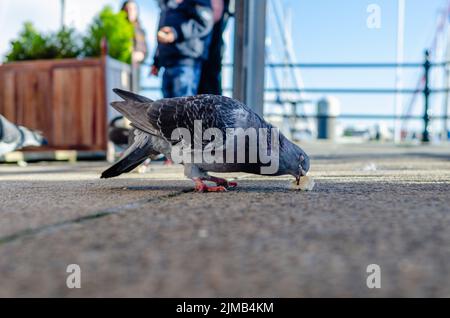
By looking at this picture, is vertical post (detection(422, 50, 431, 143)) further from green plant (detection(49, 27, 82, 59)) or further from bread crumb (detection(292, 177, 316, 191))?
bread crumb (detection(292, 177, 316, 191))

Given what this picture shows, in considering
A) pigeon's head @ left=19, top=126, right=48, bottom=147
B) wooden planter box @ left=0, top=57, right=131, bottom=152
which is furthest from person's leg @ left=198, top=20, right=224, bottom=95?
pigeon's head @ left=19, top=126, right=48, bottom=147

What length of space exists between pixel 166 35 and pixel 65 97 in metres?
1.98

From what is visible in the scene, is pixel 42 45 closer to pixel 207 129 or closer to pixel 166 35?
pixel 166 35

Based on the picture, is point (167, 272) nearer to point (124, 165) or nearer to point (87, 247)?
point (87, 247)

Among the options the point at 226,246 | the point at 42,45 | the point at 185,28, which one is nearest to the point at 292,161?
the point at 226,246

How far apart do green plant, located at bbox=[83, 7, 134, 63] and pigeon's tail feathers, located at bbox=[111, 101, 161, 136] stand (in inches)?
129

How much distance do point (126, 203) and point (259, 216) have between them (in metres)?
0.41

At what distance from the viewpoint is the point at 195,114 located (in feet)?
5.50

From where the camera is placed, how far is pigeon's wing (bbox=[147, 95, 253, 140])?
165cm

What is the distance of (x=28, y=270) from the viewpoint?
0.66 metres

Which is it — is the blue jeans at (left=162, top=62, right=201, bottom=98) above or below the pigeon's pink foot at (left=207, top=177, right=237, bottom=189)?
above

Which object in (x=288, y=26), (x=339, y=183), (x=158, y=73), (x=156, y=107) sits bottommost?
(x=339, y=183)

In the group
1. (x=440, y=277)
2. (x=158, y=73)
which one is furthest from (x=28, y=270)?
(x=158, y=73)

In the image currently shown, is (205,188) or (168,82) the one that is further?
(168,82)
